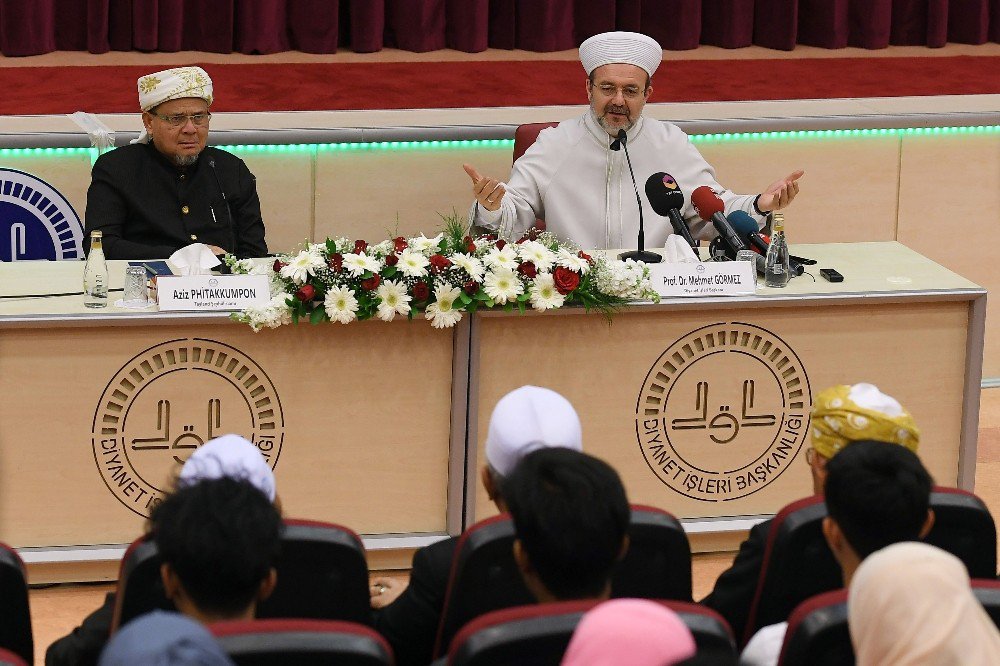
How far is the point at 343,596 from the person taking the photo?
2.66 m

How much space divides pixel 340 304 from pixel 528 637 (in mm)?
1845

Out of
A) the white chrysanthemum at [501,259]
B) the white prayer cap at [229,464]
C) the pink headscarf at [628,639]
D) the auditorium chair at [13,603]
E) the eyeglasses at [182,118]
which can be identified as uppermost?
the eyeglasses at [182,118]

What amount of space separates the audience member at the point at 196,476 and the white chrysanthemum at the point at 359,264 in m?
1.08

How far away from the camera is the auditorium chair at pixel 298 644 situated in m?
2.04

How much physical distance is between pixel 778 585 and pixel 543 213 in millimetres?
2561

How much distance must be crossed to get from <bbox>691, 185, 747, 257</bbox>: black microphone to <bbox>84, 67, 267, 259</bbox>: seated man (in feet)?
4.62

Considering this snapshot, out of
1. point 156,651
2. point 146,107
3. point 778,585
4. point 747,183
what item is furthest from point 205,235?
point 156,651

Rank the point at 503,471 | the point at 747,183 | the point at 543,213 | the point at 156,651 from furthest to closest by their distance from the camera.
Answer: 1. the point at 747,183
2. the point at 543,213
3. the point at 503,471
4. the point at 156,651

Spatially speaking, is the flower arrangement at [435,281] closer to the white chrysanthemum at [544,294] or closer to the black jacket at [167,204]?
the white chrysanthemum at [544,294]

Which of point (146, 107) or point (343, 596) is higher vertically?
point (146, 107)

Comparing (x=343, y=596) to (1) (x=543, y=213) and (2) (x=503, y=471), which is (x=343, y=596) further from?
(1) (x=543, y=213)

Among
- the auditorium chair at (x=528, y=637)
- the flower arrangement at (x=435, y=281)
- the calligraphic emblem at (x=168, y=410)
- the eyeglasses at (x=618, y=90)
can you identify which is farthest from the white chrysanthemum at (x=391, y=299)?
the auditorium chair at (x=528, y=637)

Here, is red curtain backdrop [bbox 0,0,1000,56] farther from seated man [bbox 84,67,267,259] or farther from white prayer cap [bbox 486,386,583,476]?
white prayer cap [bbox 486,386,583,476]

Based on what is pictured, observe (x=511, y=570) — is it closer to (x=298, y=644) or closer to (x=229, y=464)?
(x=229, y=464)
